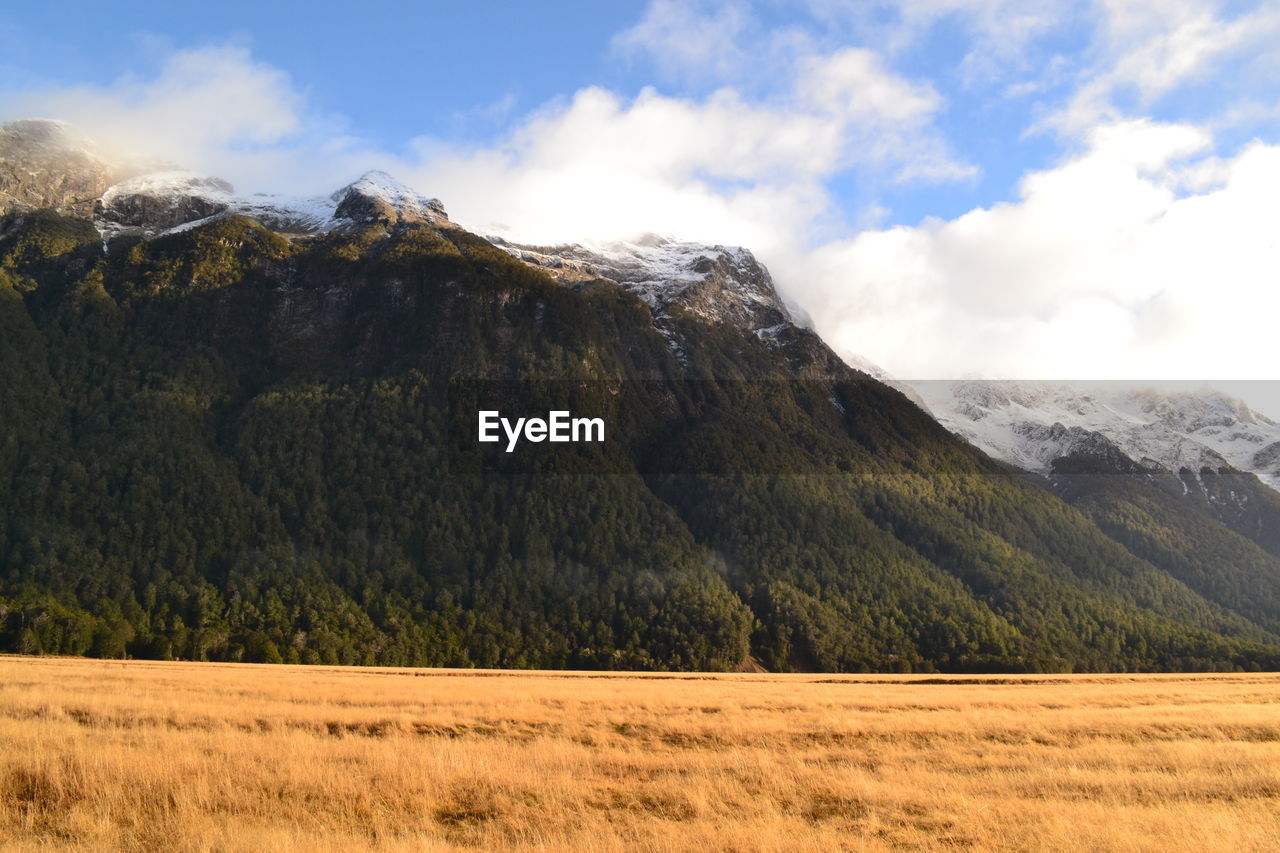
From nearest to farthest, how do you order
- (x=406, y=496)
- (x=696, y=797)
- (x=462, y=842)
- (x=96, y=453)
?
(x=462, y=842)
(x=696, y=797)
(x=96, y=453)
(x=406, y=496)

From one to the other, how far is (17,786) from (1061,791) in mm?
25205

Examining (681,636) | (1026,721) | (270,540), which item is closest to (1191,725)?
(1026,721)

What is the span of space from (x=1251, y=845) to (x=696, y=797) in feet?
39.5

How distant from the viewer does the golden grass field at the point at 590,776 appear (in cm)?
1667

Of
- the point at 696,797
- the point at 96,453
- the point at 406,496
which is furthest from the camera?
the point at 406,496

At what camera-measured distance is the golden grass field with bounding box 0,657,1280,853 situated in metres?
16.7

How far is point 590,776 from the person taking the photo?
72.3ft

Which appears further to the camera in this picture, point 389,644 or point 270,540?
point 270,540

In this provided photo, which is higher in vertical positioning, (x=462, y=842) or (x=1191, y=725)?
(x=462, y=842)

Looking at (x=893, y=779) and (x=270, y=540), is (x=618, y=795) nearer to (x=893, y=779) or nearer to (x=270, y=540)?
(x=893, y=779)

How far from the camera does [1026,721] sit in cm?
3434

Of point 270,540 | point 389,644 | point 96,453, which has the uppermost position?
point 96,453

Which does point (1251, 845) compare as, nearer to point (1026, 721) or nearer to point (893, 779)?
point (893, 779)

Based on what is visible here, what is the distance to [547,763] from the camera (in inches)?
907
